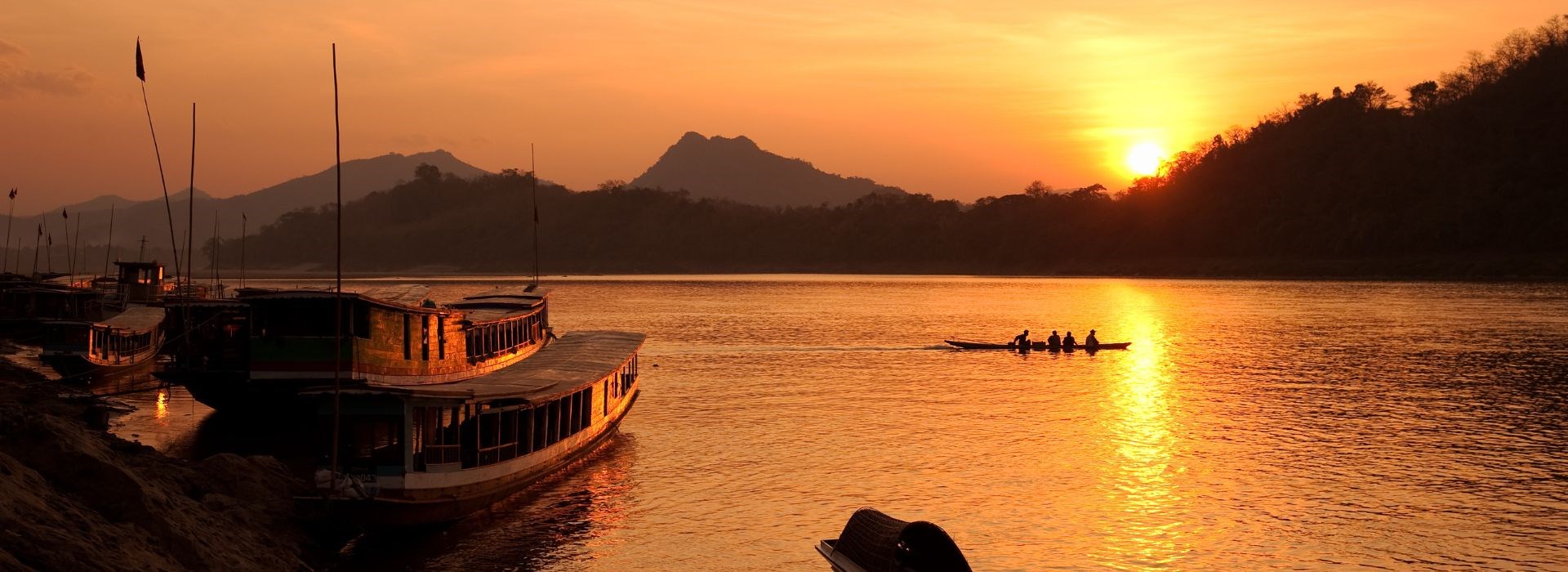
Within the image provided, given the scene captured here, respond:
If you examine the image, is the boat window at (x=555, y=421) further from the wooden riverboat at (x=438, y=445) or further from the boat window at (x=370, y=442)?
the boat window at (x=370, y=442)

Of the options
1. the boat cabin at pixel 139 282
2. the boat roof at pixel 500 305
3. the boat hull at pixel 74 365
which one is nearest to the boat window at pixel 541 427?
the boat roof at pixel 500 305

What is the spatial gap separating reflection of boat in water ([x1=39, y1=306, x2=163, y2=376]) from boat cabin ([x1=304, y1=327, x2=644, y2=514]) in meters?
29.1

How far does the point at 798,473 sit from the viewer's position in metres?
34.5

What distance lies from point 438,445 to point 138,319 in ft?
137

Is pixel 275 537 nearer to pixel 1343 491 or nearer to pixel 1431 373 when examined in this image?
pixel 1343 491

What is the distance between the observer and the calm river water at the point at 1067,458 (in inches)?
1036

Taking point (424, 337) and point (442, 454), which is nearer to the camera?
point (442, 454)

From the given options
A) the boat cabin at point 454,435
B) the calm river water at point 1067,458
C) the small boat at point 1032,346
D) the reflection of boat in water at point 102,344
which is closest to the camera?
the boat cabin at point 454,435

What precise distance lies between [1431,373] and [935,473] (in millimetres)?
37952

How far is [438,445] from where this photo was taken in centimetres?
2567

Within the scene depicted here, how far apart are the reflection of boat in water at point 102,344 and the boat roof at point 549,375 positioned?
74.6 feet

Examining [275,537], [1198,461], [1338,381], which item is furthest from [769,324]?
[275,537]

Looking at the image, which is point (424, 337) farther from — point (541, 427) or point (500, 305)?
point (500, 305)

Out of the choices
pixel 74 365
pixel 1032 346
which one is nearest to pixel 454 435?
pixel 74 365
